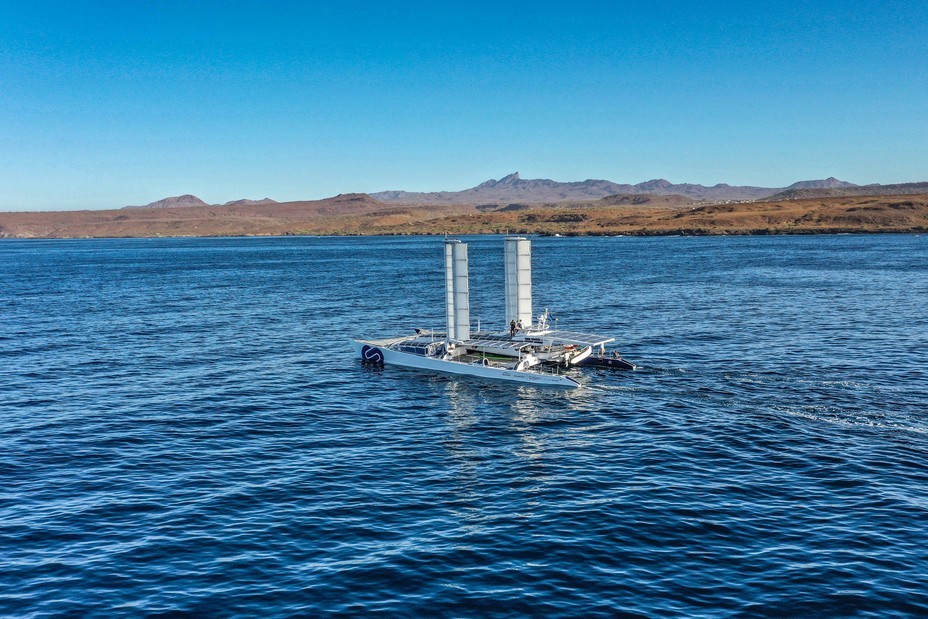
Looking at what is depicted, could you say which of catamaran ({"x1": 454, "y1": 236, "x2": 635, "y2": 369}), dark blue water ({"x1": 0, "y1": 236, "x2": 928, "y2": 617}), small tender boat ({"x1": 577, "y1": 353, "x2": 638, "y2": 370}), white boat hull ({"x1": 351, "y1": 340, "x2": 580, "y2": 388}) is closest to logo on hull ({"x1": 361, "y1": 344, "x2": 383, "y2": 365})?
white boat hull ({"x1": 351, "y1": 340, "x2": 580, "y2": 388})

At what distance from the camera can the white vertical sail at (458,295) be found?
5522 centimetres

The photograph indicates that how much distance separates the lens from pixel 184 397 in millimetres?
46250

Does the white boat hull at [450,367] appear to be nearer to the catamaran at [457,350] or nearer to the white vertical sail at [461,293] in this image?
the catamaran at [457,350]

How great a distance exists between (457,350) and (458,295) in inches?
172

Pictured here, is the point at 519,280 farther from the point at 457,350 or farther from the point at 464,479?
the point at 464,479

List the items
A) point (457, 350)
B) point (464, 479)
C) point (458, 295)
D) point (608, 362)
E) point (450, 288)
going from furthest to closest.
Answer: point (450, 288) < point (457, 350) < point (458, 295) < point (608, 362) < point (464, 479)

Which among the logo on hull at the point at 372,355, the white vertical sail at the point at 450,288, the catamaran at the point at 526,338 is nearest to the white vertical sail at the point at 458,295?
the white vertical sail at the point at 450,288

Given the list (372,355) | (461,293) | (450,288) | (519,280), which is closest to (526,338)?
(519,280)

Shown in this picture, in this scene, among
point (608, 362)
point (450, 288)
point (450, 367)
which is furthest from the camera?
point (450, 288)

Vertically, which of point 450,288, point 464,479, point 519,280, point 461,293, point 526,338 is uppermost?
point 519,280

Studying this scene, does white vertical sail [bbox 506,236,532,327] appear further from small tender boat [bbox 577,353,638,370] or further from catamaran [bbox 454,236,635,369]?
small tender boat [bbox 577,353,638,370]

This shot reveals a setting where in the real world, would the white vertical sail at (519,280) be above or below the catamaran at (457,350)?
above

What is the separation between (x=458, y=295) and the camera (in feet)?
182

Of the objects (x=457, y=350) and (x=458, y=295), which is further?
(x=457, y=350)
